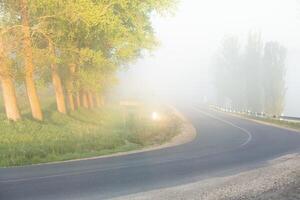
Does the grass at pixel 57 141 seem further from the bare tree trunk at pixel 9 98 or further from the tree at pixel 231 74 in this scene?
the tree at pixel 231 74

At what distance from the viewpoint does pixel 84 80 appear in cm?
3266

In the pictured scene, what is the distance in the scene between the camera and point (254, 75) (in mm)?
78812

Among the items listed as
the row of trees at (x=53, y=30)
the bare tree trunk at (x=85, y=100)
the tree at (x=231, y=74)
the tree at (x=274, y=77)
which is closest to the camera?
the row of trees at (x=53, y=30)

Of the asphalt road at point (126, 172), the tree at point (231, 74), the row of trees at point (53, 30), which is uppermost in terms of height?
the row of trees at point (53, 30)

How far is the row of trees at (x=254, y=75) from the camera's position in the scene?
74.7 metres

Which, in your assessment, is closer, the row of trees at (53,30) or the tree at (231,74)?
the row of trees at (53,30)

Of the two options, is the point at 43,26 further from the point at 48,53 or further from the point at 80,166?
the point at 80,166

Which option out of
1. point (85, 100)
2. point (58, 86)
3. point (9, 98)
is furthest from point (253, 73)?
point (9, 98)

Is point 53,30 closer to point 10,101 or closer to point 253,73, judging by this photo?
point 10,101

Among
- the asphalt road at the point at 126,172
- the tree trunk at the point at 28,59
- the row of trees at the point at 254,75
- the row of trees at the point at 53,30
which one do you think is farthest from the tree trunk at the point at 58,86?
the row of trees at the point at 254,75

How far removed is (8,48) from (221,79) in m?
73.4

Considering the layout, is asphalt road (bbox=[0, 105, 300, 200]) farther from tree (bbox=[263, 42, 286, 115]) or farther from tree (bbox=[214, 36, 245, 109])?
tree (bbox=[214, 36, 245, 109])

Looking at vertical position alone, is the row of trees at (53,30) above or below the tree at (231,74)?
above

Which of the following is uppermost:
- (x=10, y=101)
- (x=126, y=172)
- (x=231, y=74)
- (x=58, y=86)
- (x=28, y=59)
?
(x=28, y=59)
